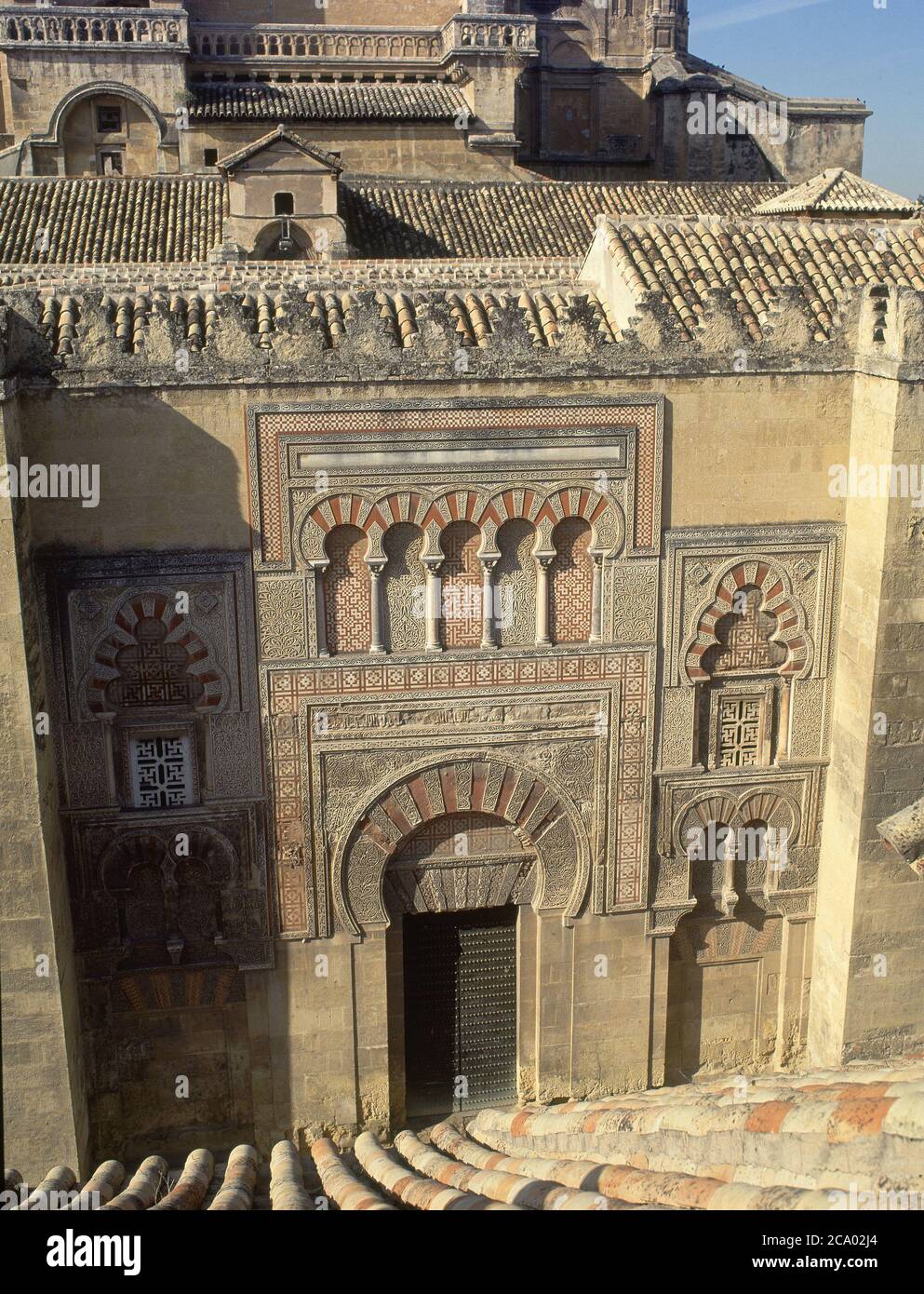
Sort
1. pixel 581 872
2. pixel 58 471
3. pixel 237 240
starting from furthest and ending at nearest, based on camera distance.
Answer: pixel 237 240
pixel 581 872
pixel 58 471

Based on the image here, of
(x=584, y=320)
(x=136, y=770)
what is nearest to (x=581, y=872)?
(x=136, y=770)

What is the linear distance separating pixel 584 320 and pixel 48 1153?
5550 millimetres

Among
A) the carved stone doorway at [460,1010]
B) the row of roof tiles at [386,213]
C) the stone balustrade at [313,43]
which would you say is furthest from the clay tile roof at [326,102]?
the carved stone doorway at [460,1010]

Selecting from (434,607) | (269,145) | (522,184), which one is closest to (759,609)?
(434,607)

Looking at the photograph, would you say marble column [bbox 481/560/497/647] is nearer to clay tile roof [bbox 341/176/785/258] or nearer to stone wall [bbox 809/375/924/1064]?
stone wall [bbox 809/375/924/1064]

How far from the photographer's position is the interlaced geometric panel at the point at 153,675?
6.98 metres

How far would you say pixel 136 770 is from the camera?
7.16 m

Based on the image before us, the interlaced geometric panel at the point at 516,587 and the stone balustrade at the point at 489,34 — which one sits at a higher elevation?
the stone balustrade at the point at 489,34

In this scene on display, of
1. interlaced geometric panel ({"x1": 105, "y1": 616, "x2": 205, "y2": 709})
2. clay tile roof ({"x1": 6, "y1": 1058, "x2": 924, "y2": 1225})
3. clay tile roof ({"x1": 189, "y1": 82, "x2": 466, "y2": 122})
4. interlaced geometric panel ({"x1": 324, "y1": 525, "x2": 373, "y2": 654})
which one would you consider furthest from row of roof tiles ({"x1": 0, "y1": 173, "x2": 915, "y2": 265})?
clay tile roof ({"x1": 6, "y1": 1058, "x2": 924, "y2": 1225})

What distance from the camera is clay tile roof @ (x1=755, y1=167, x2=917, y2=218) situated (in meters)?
14.1

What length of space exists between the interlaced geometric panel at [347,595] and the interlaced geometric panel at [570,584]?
3.68 ft

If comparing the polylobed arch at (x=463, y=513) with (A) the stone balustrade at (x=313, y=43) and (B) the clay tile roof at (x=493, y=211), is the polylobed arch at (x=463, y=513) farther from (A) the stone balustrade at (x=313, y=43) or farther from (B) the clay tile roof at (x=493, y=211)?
(A) the stone balustrade at (x=313, y=43)

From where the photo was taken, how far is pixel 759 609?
299 inches
